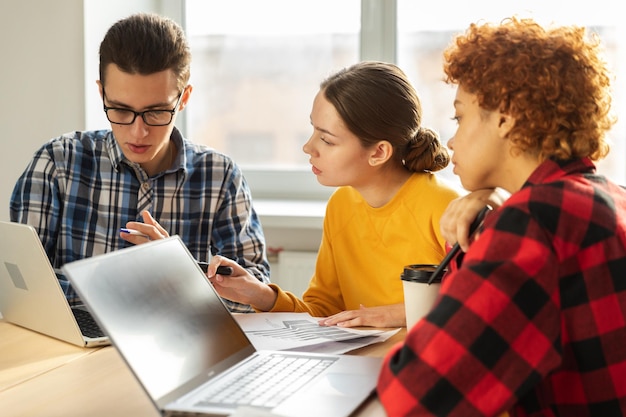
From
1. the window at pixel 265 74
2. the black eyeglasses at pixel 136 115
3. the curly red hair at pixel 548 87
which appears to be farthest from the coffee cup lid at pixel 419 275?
the window at pixel 265 74

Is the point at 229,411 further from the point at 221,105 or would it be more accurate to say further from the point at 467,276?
the point at 221,105

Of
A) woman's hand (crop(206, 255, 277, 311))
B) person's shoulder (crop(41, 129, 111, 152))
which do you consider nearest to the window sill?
person's shoulder (crop(41, 129, 111, 152))

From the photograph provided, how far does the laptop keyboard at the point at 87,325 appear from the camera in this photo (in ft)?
4.75

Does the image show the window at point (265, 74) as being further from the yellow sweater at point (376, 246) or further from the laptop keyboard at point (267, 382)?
the laptop keyboard at point (267, 382)

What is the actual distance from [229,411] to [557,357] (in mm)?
392

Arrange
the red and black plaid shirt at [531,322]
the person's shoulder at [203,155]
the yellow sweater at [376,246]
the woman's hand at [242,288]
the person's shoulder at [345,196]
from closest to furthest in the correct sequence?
the red and black plaid shirt at [531,322]
the woman's hand at [242,288]
the yellow sweater at [376,246]
the person's shoulder at [345,196]
the person's shoulder at [203,155]

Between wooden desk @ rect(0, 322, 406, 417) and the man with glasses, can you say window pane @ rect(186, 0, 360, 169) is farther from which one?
wooden desk @ rect(0, 322, 406, 417)

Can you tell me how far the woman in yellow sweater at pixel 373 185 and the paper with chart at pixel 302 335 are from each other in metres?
0.27

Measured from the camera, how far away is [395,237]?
1867mm

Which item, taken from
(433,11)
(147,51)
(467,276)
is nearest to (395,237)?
(147,51)

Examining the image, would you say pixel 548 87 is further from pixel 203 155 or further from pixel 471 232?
pixel 203 155

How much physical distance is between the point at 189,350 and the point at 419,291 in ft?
1.26

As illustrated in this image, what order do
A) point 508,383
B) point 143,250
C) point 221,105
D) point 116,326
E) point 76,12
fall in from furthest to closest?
point 221,105 → point 76,12 → point 143,250 → point 116,326 → point 508,383

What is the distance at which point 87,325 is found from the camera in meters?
1.51
